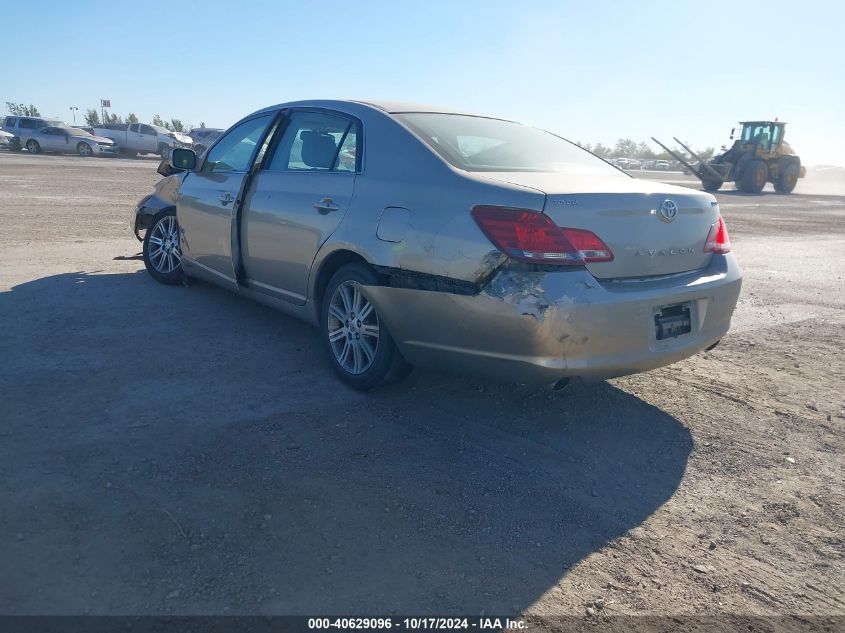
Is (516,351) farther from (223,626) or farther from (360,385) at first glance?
(223,626)

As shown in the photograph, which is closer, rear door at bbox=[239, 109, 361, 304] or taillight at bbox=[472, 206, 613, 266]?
taillight at bbox=[472, 206, 613, 266]

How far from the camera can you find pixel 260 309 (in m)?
5.82

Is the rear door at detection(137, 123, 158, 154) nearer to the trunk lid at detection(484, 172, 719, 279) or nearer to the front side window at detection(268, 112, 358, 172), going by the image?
the front side window at detection(268, 112, 358, 172)

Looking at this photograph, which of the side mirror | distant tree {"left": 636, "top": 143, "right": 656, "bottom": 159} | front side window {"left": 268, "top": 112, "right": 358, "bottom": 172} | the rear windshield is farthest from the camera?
distant tree {"left": 636, "top": 143, "right": 656, "bottom": 159}

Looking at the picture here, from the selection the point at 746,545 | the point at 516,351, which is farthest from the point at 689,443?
the point at 516,351

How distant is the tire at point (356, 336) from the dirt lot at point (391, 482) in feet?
0.50

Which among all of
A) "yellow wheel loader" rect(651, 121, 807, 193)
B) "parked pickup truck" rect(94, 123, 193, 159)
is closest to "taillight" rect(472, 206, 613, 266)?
"yellow wheel loader" rect(651, 121, 807, 193)

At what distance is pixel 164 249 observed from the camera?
6.39 meters

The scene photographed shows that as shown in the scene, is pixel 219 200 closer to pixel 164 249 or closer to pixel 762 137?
pixel 164 249

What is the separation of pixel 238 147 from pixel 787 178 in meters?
32.9

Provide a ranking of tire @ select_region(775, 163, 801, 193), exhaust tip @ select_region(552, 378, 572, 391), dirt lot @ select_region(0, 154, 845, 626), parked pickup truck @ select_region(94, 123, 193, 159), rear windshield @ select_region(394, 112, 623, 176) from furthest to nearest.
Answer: parked pickup truck @ select_region(94, 123, 193, 159)
tire @ select_region(775, 163, 801, 193)
rear windshield @ select_region(394, 112, 623, 176)
exhaust tip @ select_region(552, 378, 572, 391)
dirt lot @ select_region(0, 154, 845, 626)

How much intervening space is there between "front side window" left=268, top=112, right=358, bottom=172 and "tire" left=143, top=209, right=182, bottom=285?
A: 187cm

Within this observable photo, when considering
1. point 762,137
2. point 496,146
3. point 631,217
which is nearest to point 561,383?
point 631,217

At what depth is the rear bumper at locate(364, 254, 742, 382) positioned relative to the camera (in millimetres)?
3145
